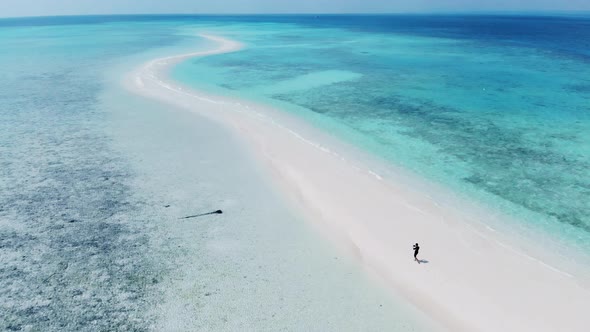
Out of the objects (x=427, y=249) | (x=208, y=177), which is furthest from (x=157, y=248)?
(x=427, y=249)

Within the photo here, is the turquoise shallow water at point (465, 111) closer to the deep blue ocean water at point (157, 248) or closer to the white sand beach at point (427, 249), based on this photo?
the white sand beach at point (427, 249)

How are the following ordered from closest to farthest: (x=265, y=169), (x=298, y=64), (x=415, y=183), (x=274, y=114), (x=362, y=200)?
(x=362, y=200) < (x=415, y=183) < (x=265, y=169) < (x=274, y=114) < (x=298, y=64)

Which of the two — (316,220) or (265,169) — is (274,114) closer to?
(265,169)

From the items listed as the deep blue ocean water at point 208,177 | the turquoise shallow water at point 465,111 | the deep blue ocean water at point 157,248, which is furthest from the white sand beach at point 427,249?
the deep blue ocean water at point 208,177

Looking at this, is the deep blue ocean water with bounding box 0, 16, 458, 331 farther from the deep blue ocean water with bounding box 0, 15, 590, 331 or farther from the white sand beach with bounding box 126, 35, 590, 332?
the white sand beach with bounding box 126, 35, 590, 332

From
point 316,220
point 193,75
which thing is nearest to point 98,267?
point 316,220
